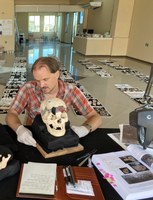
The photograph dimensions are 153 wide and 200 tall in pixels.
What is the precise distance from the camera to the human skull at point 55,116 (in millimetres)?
958

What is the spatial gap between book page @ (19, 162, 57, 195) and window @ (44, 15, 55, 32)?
17.2 metres

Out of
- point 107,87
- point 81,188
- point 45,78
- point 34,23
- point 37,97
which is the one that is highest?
point 34,23

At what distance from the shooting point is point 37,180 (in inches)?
31.4

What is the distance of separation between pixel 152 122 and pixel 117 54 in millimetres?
8575

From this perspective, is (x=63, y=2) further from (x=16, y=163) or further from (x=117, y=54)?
(x=16, y=163)

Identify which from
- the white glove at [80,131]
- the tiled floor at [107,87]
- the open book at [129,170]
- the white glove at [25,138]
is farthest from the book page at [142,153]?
the tiled floor at [107,87]

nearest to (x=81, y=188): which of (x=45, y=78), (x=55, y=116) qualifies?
(x=55, y=116)

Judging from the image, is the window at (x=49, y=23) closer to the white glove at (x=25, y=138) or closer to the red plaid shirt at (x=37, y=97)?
the red plaid shirt at (x=37, y=97)

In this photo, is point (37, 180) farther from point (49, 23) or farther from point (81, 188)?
point (49, 23)

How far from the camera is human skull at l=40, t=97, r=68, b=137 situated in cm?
96

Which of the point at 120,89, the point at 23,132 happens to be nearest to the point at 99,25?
the point at 120,89

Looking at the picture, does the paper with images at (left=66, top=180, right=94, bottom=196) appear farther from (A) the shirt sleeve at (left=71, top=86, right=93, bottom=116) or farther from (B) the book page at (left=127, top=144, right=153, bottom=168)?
(A) the shirt sleeve at (left=71, top=86, right=93, bottom=116)

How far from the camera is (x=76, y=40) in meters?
9.73

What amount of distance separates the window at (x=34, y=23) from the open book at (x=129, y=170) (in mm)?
16819
